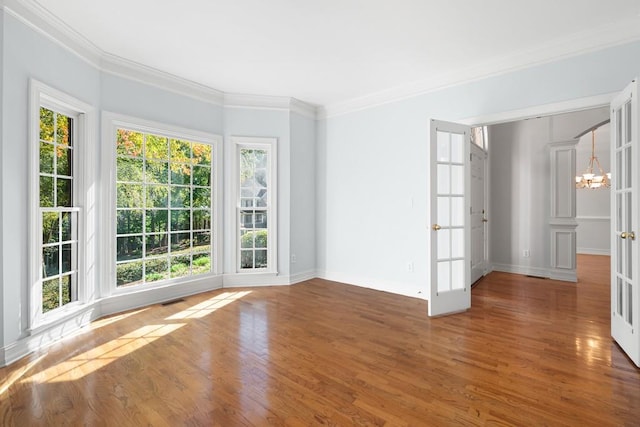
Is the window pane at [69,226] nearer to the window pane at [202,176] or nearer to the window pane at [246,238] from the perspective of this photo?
the window pane at [202,176]

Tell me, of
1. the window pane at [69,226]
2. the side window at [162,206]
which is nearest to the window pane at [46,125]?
the side window at [162,206]

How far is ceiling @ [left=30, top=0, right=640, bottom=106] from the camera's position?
280 centimetres

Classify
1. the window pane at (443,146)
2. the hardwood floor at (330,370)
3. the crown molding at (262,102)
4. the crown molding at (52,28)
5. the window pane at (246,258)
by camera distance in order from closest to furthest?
the hardwood floor at (330,370) → the crown molding at (52,28) → the window pane at (443,146) → the crown molding at (262,102) → the window pane at (246,258)

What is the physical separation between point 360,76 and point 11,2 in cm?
347

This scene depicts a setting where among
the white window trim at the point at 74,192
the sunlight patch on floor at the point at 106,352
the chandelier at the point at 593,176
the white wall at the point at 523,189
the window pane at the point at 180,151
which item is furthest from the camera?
the chandelier at the point at 593,176

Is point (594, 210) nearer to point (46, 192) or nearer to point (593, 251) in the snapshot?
point (593, 251)

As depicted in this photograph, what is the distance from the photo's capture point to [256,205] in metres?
5.13

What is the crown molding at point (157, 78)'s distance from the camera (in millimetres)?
3717

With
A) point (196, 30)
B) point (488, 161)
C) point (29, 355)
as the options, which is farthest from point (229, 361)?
point (488, 161)

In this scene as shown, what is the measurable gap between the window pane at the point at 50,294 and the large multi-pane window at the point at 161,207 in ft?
2.31

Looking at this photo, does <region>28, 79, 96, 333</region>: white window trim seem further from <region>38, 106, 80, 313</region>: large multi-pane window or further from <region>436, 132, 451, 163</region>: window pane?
<region>436, 132, 451, 163</region>: window pane

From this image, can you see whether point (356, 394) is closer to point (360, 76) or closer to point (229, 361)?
point (229, 361)

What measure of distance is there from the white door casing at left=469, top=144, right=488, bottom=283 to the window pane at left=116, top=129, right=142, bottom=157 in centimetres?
486

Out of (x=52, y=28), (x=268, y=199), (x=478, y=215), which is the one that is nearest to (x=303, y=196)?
(x=268, y=199)
